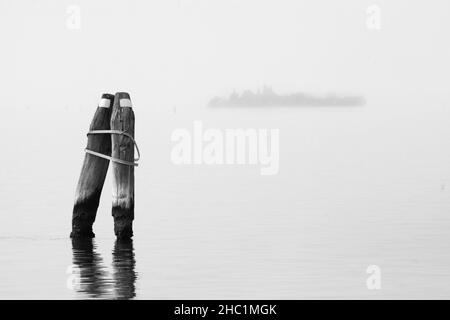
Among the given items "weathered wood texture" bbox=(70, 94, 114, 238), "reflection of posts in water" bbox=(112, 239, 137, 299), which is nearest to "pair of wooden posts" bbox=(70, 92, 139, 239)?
"weathered wood texture" bbox=(70, 94, 114, 238)

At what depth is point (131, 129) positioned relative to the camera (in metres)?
24.9

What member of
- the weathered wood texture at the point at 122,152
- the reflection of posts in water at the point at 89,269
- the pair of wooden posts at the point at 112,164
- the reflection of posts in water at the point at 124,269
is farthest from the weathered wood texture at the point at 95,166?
the reflection of posts in water at the point at 124,269

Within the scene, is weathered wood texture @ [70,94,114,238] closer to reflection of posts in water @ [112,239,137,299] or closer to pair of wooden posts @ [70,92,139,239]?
pair of wooden posts @ [70,92,139,239]

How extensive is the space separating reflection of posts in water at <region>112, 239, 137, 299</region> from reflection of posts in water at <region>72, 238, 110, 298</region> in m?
0.20

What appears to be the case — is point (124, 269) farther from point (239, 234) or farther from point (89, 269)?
point (239, 234)

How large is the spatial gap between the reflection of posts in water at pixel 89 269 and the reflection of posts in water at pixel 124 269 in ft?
0.64

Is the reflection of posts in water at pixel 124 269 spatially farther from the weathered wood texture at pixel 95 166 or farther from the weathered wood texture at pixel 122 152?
the weathered wood texture at pixel 95 166

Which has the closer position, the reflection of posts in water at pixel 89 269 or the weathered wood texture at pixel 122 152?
the reflection of posts in water at pixel 89 269

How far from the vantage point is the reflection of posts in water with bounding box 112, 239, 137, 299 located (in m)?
20.0

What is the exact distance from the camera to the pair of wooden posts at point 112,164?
24.8 meters

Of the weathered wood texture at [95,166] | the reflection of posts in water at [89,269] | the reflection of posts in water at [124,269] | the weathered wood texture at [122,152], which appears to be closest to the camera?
the reflection of posts in water at [124,269]

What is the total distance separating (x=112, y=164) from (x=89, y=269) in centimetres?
322

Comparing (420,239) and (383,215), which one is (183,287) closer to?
(420,239)
